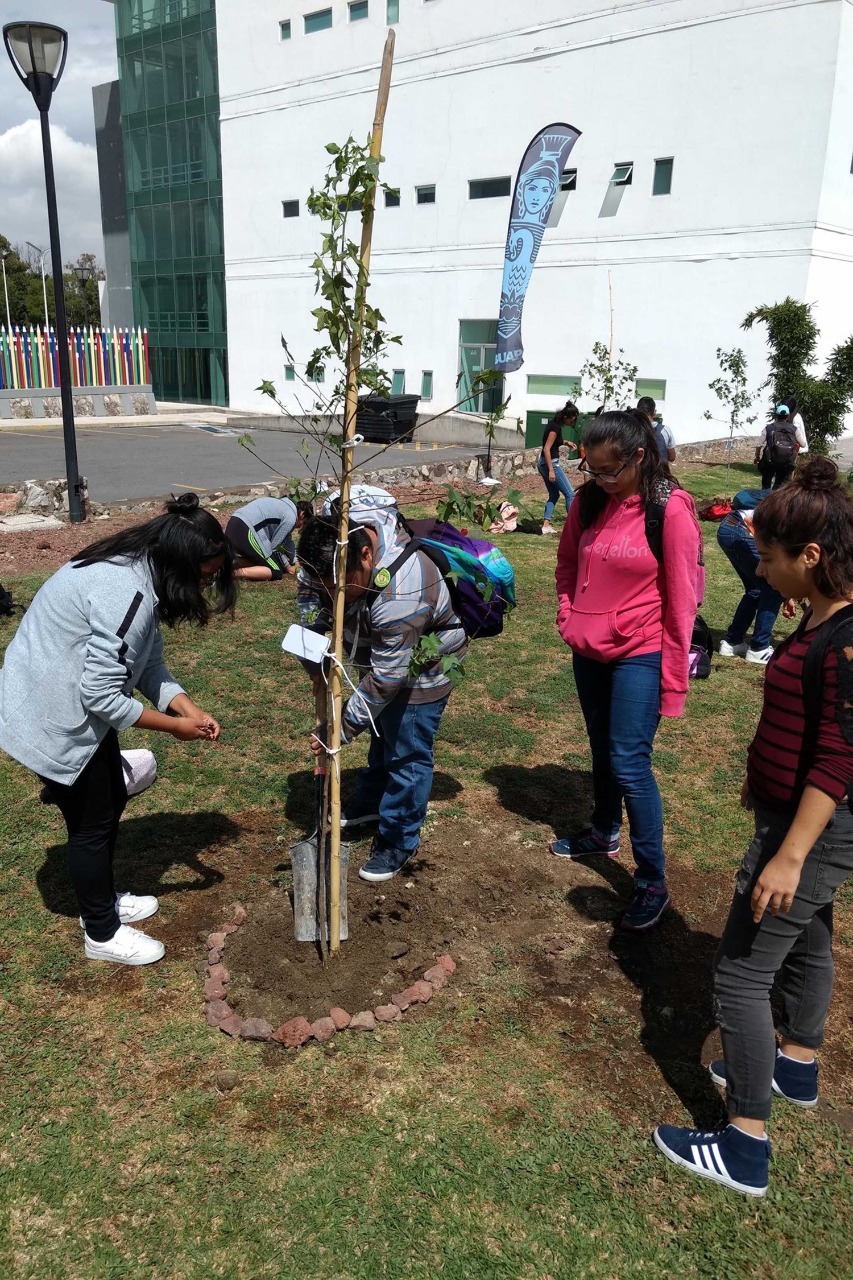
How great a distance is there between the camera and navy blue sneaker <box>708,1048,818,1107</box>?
259cm

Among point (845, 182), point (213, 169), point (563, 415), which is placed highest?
point (213, 169)

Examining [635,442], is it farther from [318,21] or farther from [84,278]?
[84,278]

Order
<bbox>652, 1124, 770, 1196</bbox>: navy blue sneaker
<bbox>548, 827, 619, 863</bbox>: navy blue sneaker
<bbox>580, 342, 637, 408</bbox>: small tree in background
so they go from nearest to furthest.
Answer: <bbox>652, 1124, 770, 1196</bbox>: navy blue sneaker → <bbox>548, 827, 619, 863</bbox>: navy blue sneaker → <bbox>580, 342, 637, 408</bbox>: small tree in background

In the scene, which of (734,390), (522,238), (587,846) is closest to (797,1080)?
(587,846)

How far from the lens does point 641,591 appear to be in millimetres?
3158

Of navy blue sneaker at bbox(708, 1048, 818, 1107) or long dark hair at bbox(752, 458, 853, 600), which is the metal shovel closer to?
navy blue sneaker at bbox(708, 1048, 818, 1107)

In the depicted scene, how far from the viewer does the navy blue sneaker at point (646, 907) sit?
3.35m

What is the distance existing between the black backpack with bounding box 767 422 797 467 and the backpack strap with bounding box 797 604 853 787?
928 centimetres

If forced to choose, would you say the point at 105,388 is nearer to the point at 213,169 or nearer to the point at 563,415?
the point at 213,169

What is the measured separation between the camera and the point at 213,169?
32.5 metres

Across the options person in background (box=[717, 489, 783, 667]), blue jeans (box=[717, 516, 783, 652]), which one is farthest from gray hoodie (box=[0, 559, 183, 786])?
blue jeans (box=[717, 516, 783, 652])

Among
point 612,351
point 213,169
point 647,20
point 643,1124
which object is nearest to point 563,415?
point 643,1124

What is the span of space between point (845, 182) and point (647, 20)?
19.8 feet

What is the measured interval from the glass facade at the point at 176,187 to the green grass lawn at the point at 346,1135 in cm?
3331
